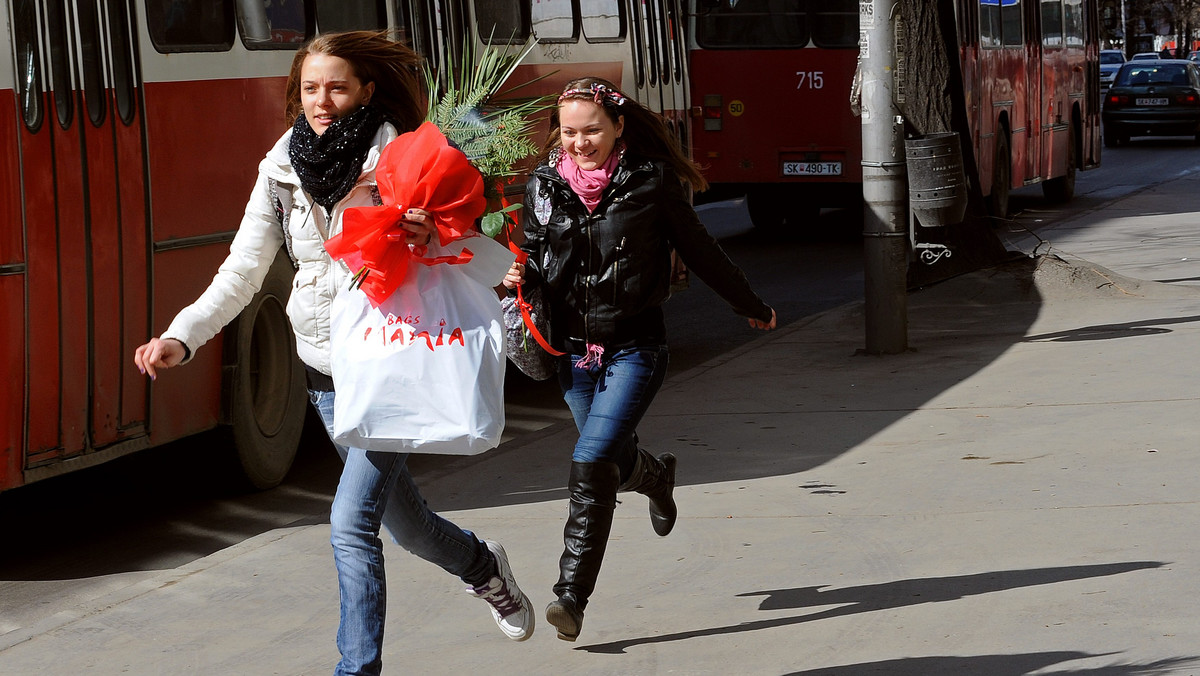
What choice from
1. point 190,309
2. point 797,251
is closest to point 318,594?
point 190,309

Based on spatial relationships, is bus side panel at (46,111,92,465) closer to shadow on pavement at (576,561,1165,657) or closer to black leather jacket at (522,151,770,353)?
black leather jacket at (522,151,770,353)

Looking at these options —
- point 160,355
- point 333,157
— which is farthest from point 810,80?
point 160,355

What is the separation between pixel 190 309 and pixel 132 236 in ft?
8.35

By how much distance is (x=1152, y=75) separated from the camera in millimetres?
36406

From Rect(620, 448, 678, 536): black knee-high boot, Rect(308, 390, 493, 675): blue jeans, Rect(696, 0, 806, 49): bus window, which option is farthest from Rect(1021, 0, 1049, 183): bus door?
Rect(308, 390, 493, 675): blue jeans

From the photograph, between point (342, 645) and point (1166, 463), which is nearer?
point (342, 645)

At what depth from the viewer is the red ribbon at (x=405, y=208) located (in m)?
3.83

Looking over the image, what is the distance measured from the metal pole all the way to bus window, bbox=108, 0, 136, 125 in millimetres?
4673

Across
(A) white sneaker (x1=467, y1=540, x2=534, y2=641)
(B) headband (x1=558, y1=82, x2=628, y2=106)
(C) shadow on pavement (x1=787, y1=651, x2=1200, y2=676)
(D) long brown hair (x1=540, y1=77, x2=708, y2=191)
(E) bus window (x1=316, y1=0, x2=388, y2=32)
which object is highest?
(E) bus window (x1=316, y1=0, x2=388, y2=32)

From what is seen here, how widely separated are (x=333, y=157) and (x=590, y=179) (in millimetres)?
939

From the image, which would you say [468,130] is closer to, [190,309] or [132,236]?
[190,309]

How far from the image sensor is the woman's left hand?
3.84 metres

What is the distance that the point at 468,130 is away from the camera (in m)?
4.13

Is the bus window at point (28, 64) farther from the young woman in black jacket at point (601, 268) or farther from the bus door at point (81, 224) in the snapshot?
the young woman in black jacket at point (601, 268)
